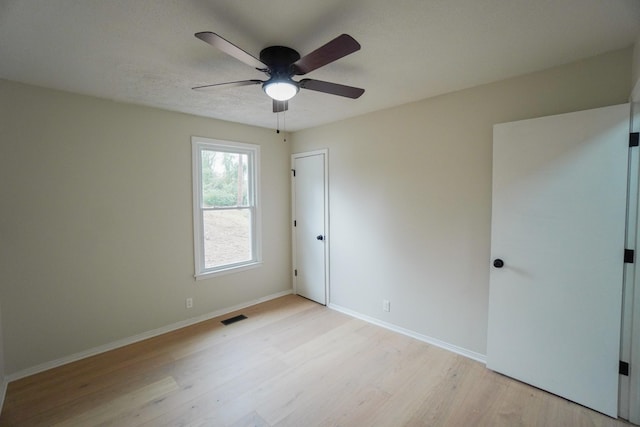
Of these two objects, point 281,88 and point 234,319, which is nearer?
point 281,88

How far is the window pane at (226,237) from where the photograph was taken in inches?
145

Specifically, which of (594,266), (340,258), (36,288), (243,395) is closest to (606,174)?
(594,266)

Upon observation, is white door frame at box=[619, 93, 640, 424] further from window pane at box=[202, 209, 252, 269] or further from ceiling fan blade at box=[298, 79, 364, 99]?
window pane at box=[202, 209, 252, 269]

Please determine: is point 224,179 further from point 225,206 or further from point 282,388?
point 282,388

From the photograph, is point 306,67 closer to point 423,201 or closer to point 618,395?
point 423,201

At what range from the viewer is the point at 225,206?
3.82 meters

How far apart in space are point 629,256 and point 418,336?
1851 millimetres

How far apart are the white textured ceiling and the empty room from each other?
0.7 inches

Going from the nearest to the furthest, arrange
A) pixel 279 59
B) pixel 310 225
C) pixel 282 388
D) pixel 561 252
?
pixel 279 59 → pixel 561 252 → pixel 282 388 → pixel 310 225

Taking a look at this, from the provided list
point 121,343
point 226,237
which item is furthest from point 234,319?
point 121,343

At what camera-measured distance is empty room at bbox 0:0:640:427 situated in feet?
5.82

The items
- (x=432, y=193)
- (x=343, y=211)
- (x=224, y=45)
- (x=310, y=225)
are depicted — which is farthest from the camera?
(x=310, y=225)

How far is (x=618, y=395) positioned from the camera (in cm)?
197

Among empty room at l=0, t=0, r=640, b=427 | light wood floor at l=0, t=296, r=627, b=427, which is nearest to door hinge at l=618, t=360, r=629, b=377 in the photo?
empty room at l=0, t=0, r=640, b=427
